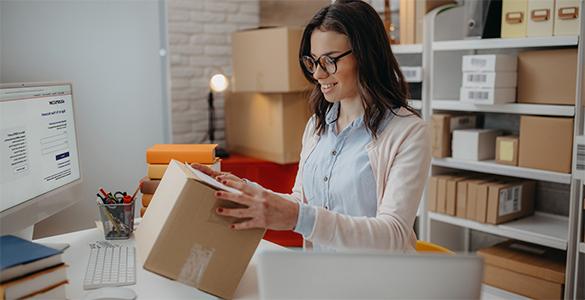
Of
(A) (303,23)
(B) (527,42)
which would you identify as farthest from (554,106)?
(A) (303,23)

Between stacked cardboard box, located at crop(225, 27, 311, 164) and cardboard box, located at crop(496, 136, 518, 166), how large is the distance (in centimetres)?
106

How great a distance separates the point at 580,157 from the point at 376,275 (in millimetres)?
1895

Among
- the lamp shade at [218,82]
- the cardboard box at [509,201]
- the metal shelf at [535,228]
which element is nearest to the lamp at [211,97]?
the lamp shade at [218,82]

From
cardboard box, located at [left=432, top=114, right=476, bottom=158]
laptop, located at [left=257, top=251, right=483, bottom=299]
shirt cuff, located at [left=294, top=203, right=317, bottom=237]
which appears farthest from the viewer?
cardboard box, located at [left=432, top=114, right=476, bottom=158]

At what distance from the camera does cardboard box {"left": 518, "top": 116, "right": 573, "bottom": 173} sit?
2549 mm

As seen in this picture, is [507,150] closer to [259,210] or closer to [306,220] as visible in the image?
[306,220]

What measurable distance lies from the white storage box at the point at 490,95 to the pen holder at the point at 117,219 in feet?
5.76

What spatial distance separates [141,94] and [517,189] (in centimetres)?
194

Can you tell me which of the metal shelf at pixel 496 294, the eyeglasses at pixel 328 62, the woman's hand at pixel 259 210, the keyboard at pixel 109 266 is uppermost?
the eyeglasses at pixel 328 62

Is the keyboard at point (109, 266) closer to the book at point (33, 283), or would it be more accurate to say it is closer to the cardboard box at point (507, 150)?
the book at point (33, 283)

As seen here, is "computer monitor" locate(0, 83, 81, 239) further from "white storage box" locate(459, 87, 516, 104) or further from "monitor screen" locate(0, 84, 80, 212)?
"white storage box" locate(459, 87, 516, 104)

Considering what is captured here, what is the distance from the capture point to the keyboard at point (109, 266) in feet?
4.76

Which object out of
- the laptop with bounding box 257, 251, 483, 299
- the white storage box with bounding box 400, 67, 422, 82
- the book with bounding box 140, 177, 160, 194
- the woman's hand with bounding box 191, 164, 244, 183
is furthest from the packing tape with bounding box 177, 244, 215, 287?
the white storage box with bounding box 400, 67, 422, 82

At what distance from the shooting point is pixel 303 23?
12.9 feet
